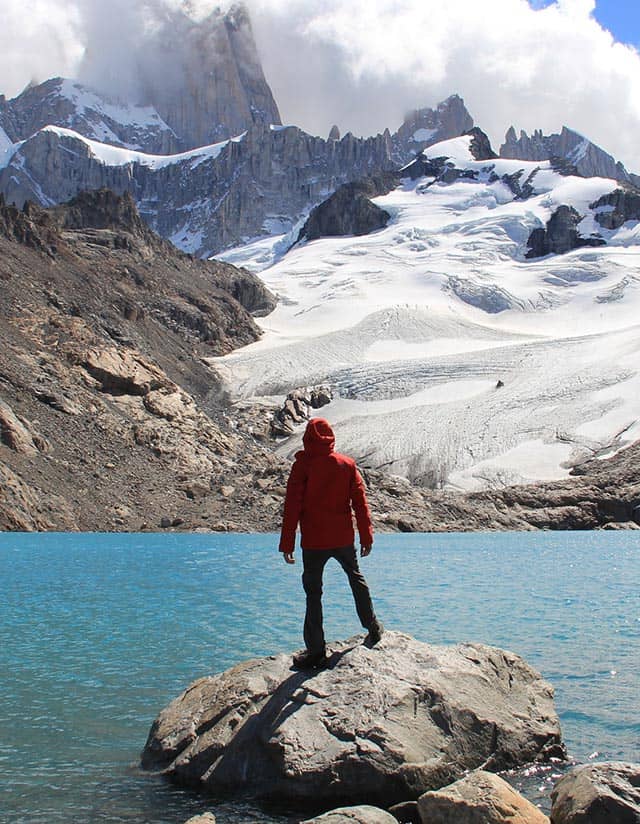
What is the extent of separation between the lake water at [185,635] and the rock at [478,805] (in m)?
1.12

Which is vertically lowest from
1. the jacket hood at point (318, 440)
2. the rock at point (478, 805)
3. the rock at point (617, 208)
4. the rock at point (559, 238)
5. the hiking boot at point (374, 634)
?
the rock at point (478, 805)

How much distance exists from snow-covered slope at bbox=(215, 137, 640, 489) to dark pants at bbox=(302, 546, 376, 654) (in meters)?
50.5

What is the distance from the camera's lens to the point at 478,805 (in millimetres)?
5707

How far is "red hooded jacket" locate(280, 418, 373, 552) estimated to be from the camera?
25.0 ft

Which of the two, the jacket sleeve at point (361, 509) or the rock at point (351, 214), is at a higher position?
the rock at point (351, 214)

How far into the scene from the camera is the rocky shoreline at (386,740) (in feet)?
19.2

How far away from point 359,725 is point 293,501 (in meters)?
1.87

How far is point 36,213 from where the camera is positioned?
232 ft

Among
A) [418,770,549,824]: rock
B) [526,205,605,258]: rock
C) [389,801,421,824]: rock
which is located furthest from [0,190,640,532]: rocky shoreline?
[526,205,605,258]: rock

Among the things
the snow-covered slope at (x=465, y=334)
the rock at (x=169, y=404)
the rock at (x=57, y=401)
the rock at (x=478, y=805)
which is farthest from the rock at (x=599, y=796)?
the snow-covered slope at (x=465, y=334)

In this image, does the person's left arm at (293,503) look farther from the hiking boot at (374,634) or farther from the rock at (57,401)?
the rock at (57,401)

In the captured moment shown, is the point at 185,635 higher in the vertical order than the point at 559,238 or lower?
lower

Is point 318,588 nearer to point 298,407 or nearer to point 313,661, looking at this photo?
point 313,661

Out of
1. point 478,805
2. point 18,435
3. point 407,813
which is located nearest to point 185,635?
point 407,813
